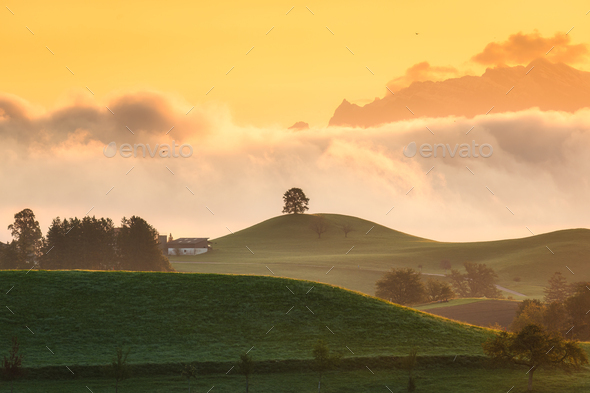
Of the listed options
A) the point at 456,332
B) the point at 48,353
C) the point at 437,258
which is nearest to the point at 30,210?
the point at 48,353

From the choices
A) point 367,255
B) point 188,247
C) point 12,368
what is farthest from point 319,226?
point 12,368

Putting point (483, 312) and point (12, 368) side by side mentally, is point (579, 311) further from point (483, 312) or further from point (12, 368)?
point (12, 368)

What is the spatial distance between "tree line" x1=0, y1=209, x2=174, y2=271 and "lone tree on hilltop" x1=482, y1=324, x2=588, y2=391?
83.8m

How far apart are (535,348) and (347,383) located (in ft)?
38.3

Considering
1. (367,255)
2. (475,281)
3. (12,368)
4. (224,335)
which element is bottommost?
(12,368)

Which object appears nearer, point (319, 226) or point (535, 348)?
point (535, 348)

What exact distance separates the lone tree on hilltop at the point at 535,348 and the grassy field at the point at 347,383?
1.41 meters

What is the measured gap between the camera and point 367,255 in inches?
5719

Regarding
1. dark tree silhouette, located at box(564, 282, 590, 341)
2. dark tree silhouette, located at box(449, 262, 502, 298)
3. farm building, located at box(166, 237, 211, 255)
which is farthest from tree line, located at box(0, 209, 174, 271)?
dark tree silhouette, located at box(564, 282, 590, 341)

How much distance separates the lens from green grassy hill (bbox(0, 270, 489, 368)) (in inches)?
1410

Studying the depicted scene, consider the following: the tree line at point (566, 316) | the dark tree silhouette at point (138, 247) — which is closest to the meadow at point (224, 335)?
the tree line at point (566, 316)

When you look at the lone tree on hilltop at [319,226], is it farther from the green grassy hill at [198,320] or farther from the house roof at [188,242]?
the green grassy hill at [198,320]

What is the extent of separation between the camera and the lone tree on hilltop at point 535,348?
30297 millimetres

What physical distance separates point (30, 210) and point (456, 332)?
318 ft
